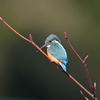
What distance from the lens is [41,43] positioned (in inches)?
359

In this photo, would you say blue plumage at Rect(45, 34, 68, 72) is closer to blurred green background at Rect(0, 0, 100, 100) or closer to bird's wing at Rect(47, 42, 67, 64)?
bird's wing at Rect(47, 42, 67, 64)

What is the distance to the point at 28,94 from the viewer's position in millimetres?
9422

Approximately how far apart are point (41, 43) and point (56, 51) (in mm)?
6030

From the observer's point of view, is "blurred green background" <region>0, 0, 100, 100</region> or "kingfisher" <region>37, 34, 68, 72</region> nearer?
"kingfisher" <region>37, 34, 68, 72</region>

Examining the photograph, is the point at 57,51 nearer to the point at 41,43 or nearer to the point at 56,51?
the point at 56,51

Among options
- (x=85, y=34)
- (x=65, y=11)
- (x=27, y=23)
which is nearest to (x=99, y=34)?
(x=85, y=34)

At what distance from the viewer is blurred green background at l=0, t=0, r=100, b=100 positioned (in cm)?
926

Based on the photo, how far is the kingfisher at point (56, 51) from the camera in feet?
9.76

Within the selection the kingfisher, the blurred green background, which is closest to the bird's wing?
the kingfisher

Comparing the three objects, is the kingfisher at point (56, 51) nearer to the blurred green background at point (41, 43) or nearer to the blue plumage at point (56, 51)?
the blue plumage at point (56, 51)

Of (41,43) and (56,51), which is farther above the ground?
(41,43)

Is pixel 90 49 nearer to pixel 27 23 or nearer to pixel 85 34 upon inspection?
pixel 85 34

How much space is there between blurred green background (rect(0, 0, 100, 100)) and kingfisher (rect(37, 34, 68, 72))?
5726 millimetres

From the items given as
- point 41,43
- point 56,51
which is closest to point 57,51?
point 56,51
